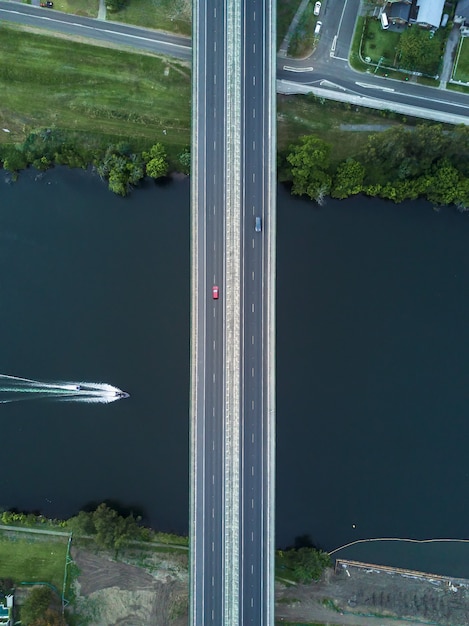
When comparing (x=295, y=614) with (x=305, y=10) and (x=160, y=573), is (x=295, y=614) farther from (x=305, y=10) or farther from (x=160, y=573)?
(x=305, y=10)

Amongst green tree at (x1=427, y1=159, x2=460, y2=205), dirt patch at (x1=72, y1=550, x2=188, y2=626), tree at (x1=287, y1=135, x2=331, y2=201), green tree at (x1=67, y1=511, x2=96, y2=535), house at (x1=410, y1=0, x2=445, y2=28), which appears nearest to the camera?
tree at (x1=287, y1=135, x2=331, y2=201)

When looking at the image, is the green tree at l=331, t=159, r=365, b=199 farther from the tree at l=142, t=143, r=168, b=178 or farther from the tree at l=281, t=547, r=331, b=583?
the tree at l=281, t=547, r=331, b=583

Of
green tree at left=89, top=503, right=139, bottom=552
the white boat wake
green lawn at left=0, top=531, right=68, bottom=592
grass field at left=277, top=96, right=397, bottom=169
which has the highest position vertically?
grass field at left=277, top=96, right=397, bottom=169

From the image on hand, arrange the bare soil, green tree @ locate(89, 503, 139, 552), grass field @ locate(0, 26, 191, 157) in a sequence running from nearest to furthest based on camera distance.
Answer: green tree @ locate(89, 503, 139, 552) → the bare soil → grass field @ locate(0, 26, 191, 157)

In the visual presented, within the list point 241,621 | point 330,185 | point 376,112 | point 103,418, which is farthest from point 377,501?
point 376,112

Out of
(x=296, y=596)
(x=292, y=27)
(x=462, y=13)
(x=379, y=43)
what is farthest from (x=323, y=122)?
(x=296, y=596)

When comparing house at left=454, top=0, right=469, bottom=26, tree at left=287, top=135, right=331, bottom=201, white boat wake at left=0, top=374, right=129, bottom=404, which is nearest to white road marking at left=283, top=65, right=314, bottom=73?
tree at left=287, top=135, right=331, bottom=201

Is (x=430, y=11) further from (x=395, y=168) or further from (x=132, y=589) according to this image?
A: (x=132, y=589)
